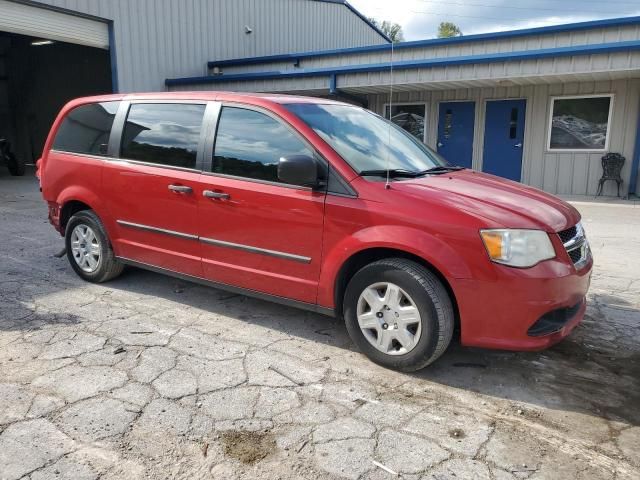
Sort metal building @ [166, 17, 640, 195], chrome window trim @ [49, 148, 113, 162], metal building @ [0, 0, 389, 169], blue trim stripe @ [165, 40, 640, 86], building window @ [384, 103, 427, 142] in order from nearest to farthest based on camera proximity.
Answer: chrome window trim @ [49, 148, 113, 162], blue trim stripe @ [165, 40, 640, 86], metal building @ [166, 17, 640, 195], metal building @ [0, 0, 389, 169], building window @ [384, 103, 427, 142]

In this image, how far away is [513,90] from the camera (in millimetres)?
12773

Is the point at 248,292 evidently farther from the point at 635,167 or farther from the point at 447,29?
the point at 447,29

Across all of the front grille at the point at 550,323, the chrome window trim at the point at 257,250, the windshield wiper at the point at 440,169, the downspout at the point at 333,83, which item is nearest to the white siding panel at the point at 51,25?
the downspout at the point at 333,83

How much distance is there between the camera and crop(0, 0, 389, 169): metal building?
494 inches

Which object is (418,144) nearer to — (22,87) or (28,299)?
(28,299)

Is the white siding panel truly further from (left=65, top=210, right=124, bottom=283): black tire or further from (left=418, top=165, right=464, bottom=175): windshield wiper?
(left=418, top=165, right=464, bottom=175): windshield wiper

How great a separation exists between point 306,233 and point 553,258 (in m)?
1.57

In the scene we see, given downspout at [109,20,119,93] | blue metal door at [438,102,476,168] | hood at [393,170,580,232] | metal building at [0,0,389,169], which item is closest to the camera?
hood at [393,170,580,232]

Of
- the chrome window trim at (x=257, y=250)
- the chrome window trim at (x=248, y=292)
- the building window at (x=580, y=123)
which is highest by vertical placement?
the building window at (x=580, y=123)

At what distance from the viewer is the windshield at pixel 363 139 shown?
366 centimetres

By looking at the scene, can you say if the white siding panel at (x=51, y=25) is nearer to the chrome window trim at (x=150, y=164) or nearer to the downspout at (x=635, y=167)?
the chrome window trim at (x=150, y=164)

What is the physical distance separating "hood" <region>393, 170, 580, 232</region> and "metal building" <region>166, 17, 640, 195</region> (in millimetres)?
7964

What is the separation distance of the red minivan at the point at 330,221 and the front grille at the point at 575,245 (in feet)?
0.05

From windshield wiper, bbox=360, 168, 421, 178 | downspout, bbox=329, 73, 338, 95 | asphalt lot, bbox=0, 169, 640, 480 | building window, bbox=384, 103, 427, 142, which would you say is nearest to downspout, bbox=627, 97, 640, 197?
building window, bbox=384, 103, 427, 142
